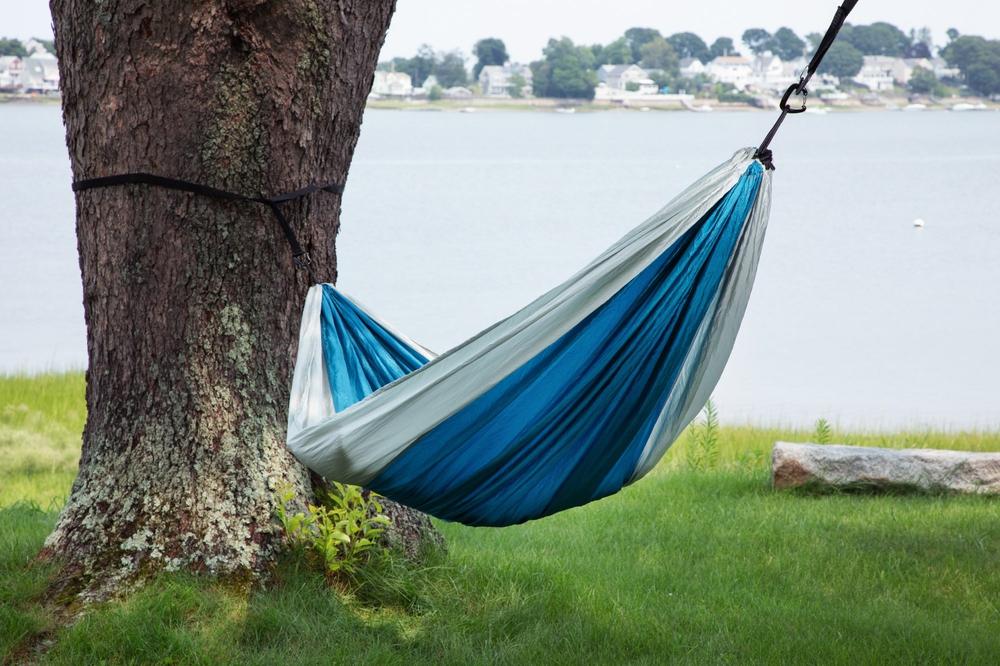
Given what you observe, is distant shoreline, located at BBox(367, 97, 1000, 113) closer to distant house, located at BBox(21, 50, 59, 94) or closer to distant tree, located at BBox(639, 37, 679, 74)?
distant tree, located at BBox(639, 37, 679, 74)

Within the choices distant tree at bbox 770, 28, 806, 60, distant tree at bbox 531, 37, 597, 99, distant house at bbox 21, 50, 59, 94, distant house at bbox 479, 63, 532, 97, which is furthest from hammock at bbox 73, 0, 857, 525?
Result: distant tree at bbox 770, 28, 806, 60

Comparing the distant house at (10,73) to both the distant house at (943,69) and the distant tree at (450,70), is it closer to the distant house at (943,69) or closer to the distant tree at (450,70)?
the distant tree at (450,70)

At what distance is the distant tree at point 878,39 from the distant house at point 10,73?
101ft

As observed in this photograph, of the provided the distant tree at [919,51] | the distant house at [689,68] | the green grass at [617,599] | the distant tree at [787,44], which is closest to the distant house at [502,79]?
the distant house at [689,68]

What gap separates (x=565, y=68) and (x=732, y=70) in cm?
1379

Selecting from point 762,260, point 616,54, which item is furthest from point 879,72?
point 762,260

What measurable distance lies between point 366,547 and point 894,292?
37.7 ft

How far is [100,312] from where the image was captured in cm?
256

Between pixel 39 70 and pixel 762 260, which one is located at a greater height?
pixel 39 70

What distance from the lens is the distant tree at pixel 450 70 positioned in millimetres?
45094

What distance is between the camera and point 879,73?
5112 cm

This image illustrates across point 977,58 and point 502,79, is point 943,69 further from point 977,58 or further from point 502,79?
point 502,79

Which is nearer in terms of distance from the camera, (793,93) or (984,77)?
(793,93)

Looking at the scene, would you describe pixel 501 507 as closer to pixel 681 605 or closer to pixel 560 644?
pixel 560 644
